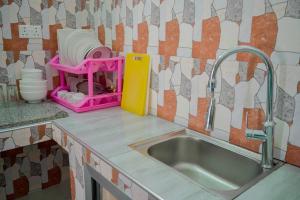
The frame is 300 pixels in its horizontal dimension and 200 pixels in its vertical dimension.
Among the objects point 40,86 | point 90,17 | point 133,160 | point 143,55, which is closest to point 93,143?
point 133,160

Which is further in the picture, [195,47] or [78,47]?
[78,47]

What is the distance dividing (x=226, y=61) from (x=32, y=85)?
1176mm

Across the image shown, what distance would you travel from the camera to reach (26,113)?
1412 millimetres

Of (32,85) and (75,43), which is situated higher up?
(75,43)

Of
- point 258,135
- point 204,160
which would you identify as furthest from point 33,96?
point 258,135

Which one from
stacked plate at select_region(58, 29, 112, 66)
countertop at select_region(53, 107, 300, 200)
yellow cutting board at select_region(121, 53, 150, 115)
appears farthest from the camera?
stacked plate at select_region(58, 29, 112, 66)

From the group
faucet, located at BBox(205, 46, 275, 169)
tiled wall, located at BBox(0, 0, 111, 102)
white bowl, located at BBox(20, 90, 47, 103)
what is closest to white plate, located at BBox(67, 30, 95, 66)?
tiled wall, located at BBox(0, 0, 111, 102)

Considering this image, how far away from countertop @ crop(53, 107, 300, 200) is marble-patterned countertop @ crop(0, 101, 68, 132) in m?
0.07

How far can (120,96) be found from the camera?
163 cm

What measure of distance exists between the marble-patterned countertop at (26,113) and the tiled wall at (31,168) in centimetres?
26

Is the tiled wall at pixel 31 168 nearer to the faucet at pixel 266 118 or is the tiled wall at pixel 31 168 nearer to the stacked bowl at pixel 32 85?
the stacked bowl at pixel 32 85

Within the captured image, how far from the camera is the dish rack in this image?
4.83ft

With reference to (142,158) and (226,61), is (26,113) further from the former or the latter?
(226,61)

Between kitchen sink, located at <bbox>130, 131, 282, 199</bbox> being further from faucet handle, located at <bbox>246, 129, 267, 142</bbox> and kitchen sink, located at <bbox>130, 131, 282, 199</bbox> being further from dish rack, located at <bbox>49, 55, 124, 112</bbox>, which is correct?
dish rack, located at <bbox>49, 55, 124, 112</bbox>
